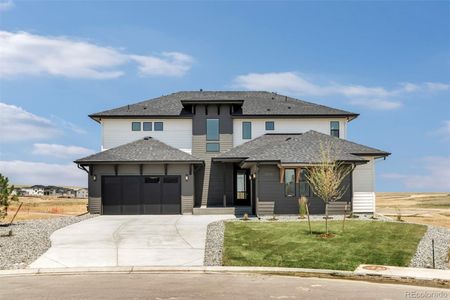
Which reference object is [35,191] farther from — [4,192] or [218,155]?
[4,192]

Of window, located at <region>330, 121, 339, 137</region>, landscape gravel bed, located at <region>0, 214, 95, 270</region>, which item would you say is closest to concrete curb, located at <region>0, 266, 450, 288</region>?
landscape gravel bed, located at <region>0, 214, 95, 270</region>

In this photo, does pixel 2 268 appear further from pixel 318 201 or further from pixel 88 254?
pixel 318 201

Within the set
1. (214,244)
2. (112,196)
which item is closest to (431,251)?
(214,244)

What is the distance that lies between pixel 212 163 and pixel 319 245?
62.5 feet

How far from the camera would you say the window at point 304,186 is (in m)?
29.2

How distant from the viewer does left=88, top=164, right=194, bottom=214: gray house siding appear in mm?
32656

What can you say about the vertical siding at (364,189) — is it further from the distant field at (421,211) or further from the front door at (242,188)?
the front door at (242,188)

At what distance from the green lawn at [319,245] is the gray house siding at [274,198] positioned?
5404mm

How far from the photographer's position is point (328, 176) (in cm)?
2186

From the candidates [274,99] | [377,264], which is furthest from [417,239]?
[274,99]

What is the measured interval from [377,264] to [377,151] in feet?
61.3

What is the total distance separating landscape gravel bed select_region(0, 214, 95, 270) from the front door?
14.0 m

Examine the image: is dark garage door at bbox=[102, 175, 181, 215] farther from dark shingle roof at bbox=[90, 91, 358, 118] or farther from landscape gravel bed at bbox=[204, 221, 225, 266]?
landscape gravel bed at bbox=[204, 221, 225, 266]

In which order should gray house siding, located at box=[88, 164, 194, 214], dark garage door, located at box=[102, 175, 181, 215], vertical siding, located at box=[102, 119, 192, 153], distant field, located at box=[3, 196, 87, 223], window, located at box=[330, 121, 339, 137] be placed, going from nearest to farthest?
gray house siding, located at box=[88, 164, 194, 214] → dark garage door, located at box=[102, 175, 181, 215] → distant field, located at box=[3, 196, 87, 223] → vertical siding, located at box=[102, 119, 192, 153] → window, located at box=[330, 121, 339, 137]
